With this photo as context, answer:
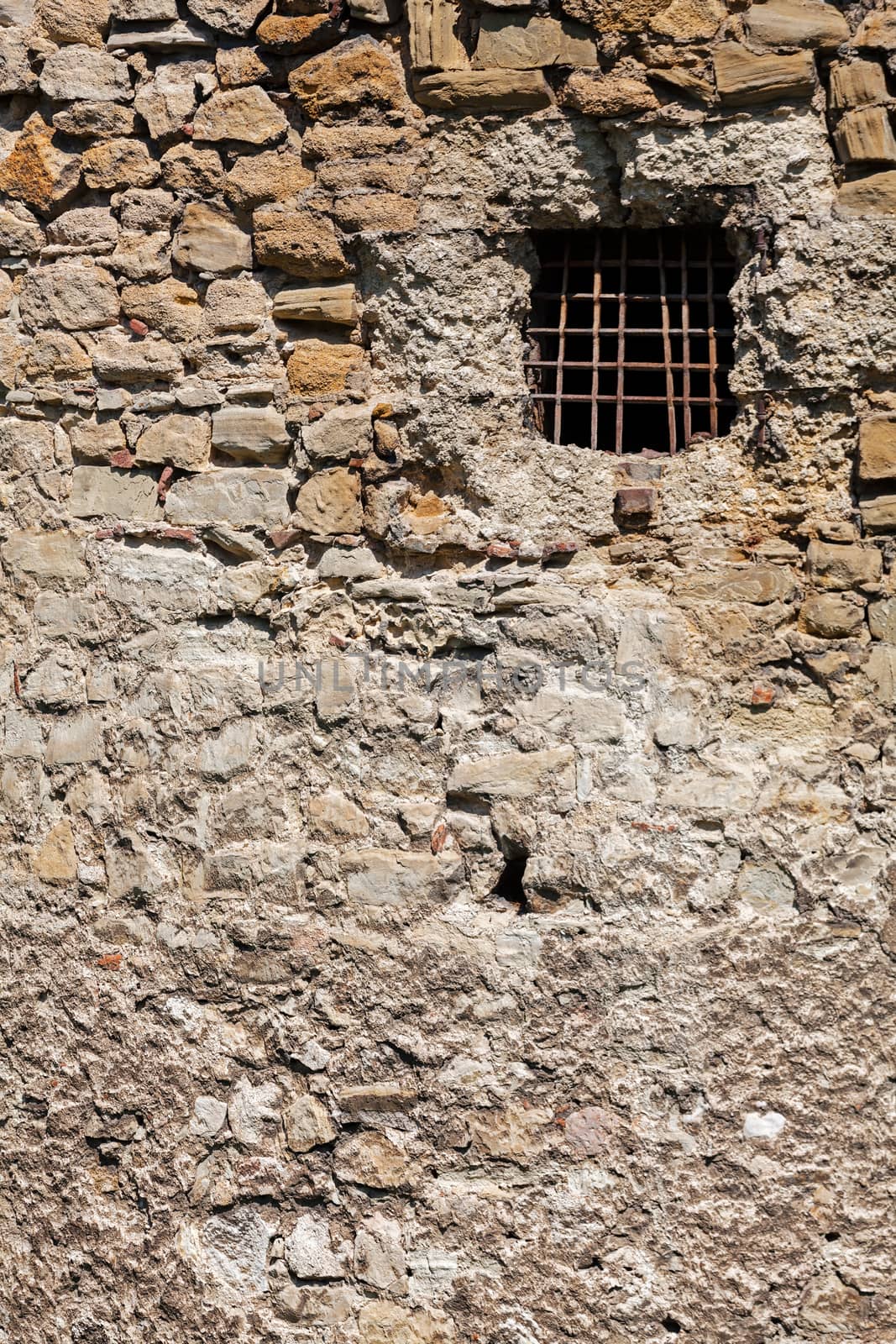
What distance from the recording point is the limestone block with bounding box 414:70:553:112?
261cm

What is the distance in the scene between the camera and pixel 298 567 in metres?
2.75

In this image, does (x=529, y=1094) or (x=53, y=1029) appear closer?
(x=529, y=1094)

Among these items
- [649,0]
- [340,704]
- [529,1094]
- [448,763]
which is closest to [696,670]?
[448,763]

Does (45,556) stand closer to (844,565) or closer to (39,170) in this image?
(39,170)

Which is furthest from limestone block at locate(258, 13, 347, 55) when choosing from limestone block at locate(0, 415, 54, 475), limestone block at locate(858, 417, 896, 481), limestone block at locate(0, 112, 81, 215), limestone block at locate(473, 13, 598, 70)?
limestone block at locate(858, 417, 896, 481)

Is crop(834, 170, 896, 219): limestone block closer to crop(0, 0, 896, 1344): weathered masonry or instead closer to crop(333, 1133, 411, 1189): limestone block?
crop(0, 0, 896, 1344): weathered masonry

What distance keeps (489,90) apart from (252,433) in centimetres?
95

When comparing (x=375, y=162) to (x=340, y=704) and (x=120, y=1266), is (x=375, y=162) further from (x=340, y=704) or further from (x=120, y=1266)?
(x=120, y=1266)

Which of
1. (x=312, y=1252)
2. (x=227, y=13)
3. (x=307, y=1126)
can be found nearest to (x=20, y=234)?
(x=227, y=13)

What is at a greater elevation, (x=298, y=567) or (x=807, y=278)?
(x=807, y=278)

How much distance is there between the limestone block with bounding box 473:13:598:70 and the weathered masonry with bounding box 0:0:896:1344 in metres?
0.01

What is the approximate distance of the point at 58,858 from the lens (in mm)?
2791

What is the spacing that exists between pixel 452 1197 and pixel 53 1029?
3.33 ft

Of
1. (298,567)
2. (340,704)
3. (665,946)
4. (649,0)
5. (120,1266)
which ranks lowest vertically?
(120,1266)
